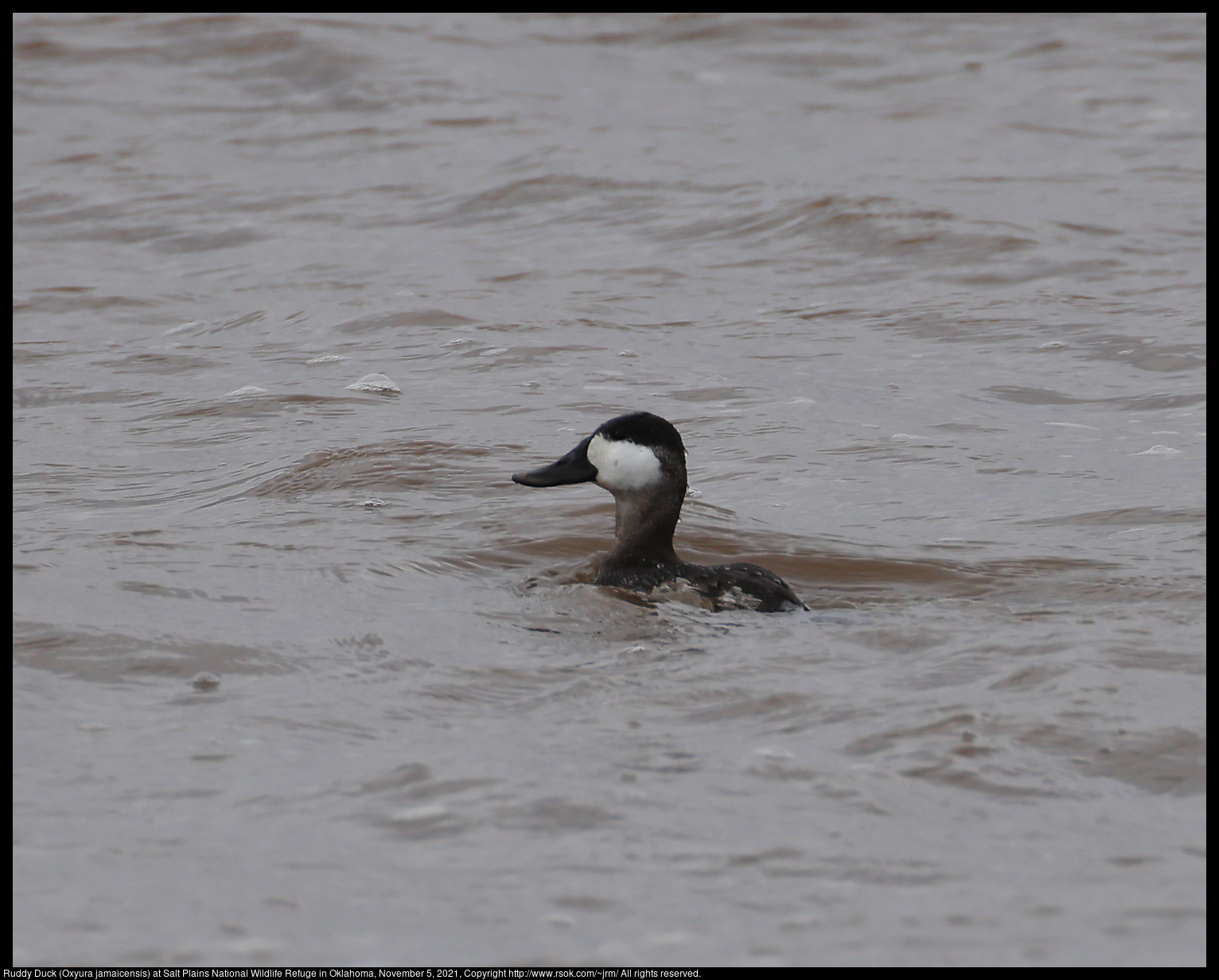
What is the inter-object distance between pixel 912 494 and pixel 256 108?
35.7 feet

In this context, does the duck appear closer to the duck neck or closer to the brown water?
the duck neck

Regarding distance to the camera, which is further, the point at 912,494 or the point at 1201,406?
the point at 1201,406

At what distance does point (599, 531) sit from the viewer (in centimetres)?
707

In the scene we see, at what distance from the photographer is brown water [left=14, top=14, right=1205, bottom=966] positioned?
3740mm

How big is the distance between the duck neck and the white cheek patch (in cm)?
6

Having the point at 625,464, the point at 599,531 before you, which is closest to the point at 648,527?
the point at 625,464

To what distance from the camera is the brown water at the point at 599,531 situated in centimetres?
374

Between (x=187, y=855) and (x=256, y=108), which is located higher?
(x=256, y=108)

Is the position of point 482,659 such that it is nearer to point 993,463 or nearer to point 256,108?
point 993,463

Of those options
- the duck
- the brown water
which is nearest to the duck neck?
the duck

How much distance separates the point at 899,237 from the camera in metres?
11.9

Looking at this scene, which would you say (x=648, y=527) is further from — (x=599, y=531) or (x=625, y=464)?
(x=599, y=531)

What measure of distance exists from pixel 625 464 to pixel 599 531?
96 cm
